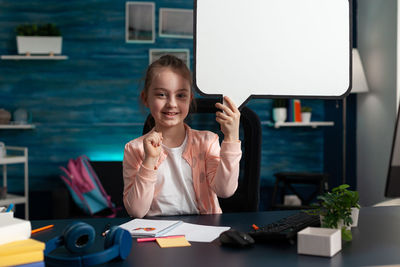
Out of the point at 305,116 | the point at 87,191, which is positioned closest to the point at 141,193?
the point at 87,191

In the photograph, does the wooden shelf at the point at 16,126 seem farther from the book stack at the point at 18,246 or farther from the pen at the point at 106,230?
the book stack at the point at 18,246

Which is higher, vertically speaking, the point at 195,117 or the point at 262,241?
the point at 195,117

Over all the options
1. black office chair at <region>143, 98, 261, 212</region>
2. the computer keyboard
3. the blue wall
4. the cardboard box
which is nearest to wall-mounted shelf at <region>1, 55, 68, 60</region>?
the blue wall

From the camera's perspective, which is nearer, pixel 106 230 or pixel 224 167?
pixel 106 230

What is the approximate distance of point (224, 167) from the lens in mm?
1395

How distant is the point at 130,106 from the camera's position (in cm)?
404

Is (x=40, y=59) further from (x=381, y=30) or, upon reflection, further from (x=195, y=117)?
(x=381, y=30)

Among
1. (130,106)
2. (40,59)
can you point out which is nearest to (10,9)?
(40,59)

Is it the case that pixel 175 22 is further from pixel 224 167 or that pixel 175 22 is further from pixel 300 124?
pixel 224 167

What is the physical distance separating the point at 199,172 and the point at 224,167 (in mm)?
183

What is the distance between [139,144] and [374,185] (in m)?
2.82

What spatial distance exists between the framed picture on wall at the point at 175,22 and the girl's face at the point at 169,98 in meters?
2.69

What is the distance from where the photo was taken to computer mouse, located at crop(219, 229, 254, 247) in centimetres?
95

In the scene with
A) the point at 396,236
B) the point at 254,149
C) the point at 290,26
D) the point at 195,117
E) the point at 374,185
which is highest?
the point at 290,26
